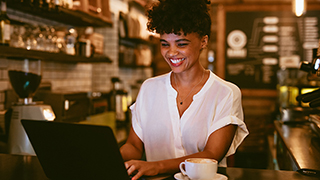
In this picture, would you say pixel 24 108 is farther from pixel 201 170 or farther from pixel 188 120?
pixel 201 170

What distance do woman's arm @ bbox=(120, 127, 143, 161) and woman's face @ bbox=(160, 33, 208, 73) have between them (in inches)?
17.1

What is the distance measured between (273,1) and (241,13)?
0.53 m

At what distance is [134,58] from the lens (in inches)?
196

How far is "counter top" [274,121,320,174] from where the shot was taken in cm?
154

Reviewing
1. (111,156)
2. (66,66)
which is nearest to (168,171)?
(111,156)

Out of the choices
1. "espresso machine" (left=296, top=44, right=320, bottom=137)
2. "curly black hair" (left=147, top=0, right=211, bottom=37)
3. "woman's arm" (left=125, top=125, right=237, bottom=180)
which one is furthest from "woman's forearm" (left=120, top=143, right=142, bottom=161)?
"espresso machine" (left=296, top=44, right=320, bottom=137)

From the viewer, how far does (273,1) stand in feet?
18.5

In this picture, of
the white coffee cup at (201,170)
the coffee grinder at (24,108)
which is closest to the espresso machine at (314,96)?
the white coffee cup at (201,170)

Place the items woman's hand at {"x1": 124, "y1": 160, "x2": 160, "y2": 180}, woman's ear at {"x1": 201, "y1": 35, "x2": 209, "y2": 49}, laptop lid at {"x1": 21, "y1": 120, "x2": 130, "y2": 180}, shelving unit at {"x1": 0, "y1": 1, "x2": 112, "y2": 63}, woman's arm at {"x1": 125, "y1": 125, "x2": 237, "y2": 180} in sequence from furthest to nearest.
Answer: shelving unit at {"x1": 0, "y1": 1, "x2": 112, "y2": 63}, woman's ear at {"x1": 201, "y1": 35, "x2": 209, "y2": 49}, woman's arm at {"x1": 125, "y1": 125, "x2": 237, "y2": 180}, woman's hand at {"x1": 124, "y1": 160, "x2": 160, "y2": 180}, laptop lid at {"x1": 21, "y1": 120, "x2": 130, "y2": 180}

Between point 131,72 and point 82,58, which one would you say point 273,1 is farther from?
point 82,58

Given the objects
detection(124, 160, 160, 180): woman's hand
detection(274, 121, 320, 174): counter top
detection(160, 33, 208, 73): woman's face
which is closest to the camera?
detection(124, 160, 160, 180): woman's hand

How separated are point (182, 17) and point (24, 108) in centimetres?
114

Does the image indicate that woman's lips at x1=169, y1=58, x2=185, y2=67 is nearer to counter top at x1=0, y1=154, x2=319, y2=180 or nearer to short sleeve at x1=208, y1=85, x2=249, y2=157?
short sleeve at x1=208, y1=85, x2=249, y2=157

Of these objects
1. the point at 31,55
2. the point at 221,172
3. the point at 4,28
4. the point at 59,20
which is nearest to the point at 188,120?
the point at 221,172
